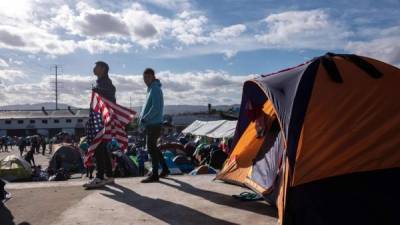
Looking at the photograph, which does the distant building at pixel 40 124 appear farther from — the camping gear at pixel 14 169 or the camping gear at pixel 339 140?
the camping gear at pixel 339 140

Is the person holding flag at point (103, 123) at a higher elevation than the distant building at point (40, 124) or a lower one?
higher

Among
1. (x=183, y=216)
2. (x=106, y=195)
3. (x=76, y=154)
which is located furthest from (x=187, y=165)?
(x=183, y=216)

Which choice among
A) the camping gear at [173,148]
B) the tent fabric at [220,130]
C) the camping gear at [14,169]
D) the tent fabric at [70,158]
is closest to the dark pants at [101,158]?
the camping gear at [14,169]

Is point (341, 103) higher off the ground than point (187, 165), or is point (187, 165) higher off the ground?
point (341, 103)

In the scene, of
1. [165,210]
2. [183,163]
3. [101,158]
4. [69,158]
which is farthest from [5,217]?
[69,158]

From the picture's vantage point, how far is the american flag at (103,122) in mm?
7201

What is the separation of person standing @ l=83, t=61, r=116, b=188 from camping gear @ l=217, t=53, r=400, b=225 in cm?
320

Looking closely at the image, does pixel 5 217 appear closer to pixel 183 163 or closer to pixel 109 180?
pixel 109 180

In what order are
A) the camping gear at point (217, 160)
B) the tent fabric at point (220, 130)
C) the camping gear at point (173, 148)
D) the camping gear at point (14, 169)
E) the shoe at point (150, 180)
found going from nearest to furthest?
the shoe at point (150, 180), the camping gear at point (217, 160), the camping gear at point (14, 169), the camping gear at point (173, 148), the tent fabric at point (220, 130)

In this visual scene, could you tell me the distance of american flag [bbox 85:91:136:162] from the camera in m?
7.20

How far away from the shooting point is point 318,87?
15.3ft

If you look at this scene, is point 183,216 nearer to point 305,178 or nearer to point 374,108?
point 305,178

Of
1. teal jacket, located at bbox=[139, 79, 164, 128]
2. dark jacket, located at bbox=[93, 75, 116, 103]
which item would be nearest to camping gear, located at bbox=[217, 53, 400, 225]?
teal jacket, located at bbox=[139, 79, 164, 128]

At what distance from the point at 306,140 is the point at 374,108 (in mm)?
845
